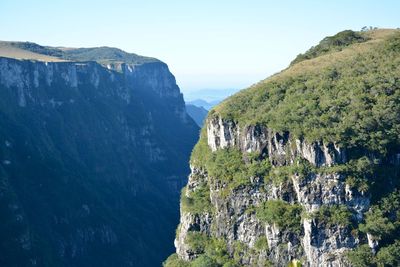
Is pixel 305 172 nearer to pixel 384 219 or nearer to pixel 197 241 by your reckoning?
pixel 384 219

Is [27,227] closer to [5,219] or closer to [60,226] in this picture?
[5,219]

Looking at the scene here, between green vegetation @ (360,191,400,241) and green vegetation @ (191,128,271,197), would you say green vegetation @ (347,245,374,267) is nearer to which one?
green vegetation @ (360,191,400,241)

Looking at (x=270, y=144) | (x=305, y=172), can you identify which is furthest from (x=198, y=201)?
(x=305, y=172)

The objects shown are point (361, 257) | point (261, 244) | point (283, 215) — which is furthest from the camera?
point (261, 244)

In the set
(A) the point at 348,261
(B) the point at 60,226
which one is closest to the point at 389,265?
(A) the point at 348,261

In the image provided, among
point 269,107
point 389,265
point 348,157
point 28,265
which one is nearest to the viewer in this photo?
point 389,265

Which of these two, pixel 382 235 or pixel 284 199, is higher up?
pixel 284 199
